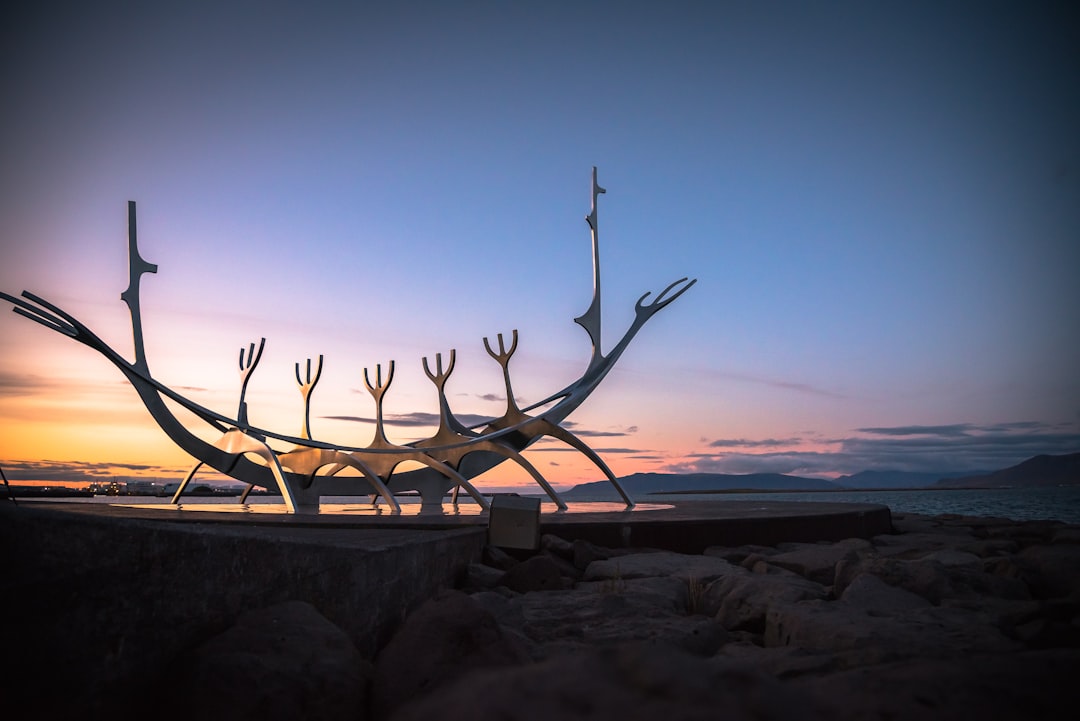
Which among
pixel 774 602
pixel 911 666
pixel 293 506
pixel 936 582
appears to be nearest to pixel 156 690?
pixel 911 666

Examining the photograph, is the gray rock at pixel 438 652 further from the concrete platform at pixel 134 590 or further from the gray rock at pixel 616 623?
the gray rock at pixel 616 623

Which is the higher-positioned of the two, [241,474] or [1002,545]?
[241,474]

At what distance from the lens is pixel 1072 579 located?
596 centimetres

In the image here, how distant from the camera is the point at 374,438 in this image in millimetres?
18516

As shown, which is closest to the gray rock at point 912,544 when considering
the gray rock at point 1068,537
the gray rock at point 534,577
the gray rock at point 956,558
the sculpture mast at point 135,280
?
the gray rock at point 956,558

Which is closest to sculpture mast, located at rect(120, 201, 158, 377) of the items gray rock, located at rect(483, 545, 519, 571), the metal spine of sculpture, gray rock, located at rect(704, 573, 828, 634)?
the metal spine of sculpture

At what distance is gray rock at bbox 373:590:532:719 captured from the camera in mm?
3143

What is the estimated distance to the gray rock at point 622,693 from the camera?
1.66 metres

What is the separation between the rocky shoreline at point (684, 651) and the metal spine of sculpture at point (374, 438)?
9.84m

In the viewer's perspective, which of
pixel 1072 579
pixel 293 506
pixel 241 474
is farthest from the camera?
pixel 241 474

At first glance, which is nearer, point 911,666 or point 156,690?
point 911,666

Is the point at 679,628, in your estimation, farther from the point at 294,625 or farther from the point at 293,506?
the point at 293,506

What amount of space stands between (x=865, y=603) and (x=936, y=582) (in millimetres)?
929

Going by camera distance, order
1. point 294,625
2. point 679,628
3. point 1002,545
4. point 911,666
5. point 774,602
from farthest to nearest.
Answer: point 1002,545
point 774,602
point 679,628
point 294,625
point 911,666
